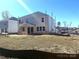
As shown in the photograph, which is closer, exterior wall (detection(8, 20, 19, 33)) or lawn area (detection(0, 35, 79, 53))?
lawn area (detection(0, 35, 79, 53))

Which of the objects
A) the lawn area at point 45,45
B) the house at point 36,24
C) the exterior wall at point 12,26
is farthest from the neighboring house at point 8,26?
the lawn area at point 45,45

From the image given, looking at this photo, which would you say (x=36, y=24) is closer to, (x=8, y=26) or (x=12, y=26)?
(x=8, y=26)

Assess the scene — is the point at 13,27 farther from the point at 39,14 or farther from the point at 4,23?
the point at 39,14

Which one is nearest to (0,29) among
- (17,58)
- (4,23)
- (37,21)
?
(4,23)

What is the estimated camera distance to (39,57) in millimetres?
5668

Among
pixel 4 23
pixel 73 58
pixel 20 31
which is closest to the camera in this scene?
pixel 73 58

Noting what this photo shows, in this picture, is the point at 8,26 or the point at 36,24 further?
the point at 8,26

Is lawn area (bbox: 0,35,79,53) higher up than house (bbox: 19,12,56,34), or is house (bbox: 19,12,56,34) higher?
house (bbox: 19,12,56,34)

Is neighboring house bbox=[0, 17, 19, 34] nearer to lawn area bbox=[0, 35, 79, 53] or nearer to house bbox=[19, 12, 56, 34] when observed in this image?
house bbox=[19, 12, 56, 34]

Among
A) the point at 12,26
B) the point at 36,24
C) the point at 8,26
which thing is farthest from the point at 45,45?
the point at 12,26

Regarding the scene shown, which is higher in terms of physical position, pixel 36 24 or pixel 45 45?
pixel 36 24

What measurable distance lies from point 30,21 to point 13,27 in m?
7.76

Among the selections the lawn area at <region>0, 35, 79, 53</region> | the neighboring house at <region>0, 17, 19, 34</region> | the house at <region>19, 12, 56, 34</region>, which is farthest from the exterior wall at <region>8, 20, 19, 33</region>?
the lawn area at <region>0, 35, 79, 53</region>

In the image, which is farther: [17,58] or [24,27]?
[24,27]
